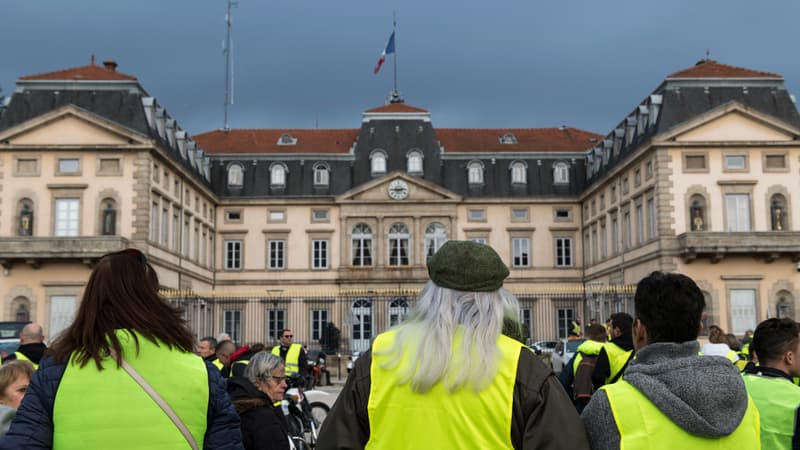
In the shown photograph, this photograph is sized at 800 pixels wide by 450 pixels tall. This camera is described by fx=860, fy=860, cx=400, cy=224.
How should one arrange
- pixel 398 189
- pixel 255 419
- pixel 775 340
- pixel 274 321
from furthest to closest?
1. pixel 398 189
2. pixel 274 321
3. pixel 255 419
4. pixel 775 340

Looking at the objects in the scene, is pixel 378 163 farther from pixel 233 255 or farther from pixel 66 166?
pixel 66 166

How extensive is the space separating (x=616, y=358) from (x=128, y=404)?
4.42m

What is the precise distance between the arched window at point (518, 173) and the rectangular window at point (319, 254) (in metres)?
10.6

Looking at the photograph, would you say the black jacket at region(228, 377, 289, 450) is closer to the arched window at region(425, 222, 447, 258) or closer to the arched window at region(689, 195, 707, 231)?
the arched window at region(689, 195, 707, 231)

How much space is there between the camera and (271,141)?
49.2m

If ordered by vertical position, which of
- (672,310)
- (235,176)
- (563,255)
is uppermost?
(235,176)

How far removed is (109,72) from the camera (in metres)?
37.2

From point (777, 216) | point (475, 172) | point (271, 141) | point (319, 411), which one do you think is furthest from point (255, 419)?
point (271, 141)

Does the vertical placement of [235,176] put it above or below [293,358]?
above

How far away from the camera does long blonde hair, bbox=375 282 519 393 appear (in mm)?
2891

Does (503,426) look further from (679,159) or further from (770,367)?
(679,159)

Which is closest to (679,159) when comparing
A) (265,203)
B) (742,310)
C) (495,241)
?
(742,310)

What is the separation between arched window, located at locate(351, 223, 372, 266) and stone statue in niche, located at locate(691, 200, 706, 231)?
56.5 feet

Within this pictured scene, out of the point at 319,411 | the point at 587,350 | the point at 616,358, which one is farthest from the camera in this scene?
the point at 319,411
